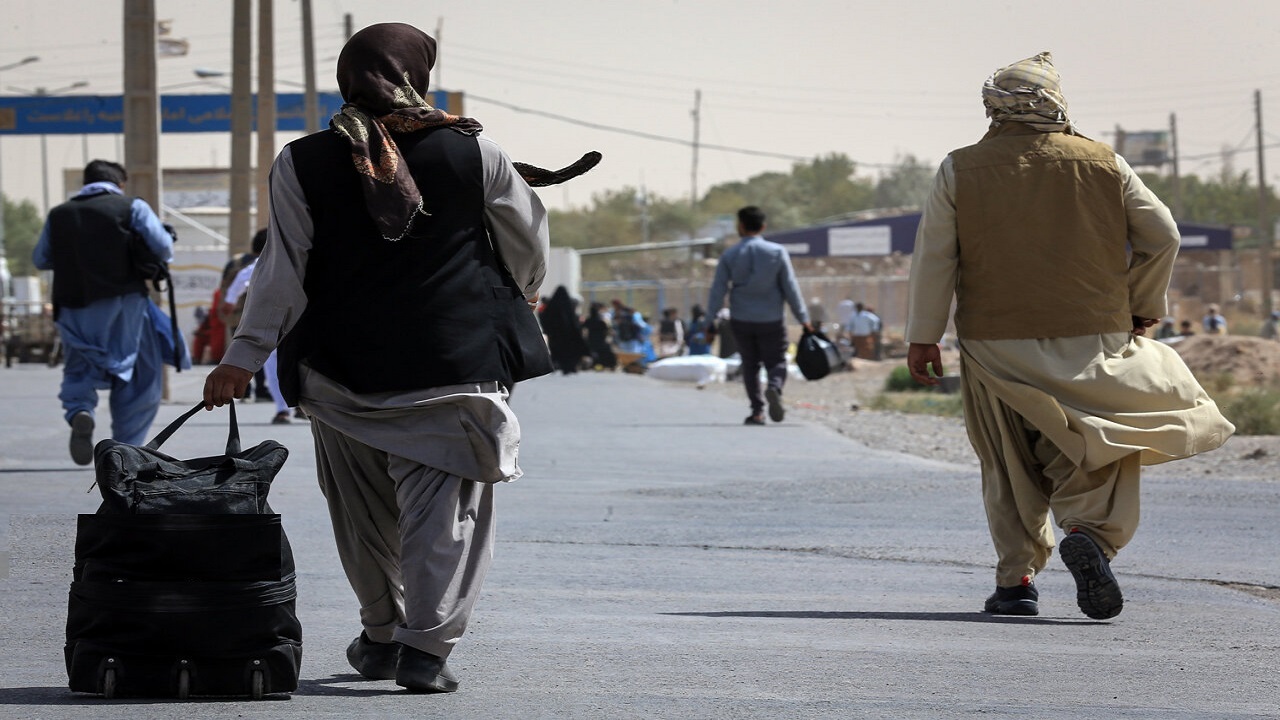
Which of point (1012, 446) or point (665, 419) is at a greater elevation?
point (1012, 446)

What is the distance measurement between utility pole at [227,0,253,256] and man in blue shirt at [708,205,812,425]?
13707mm

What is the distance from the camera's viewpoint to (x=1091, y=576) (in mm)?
5512

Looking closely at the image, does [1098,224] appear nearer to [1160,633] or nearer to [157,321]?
[1160,633]

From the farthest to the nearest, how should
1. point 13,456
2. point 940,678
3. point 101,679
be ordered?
point 13,456 → point 940,678 → point 101,679

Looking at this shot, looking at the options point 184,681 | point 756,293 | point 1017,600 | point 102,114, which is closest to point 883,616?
point 1017,600

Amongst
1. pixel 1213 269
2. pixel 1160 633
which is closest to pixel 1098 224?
pixel 1160 633

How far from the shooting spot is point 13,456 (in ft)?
38.1

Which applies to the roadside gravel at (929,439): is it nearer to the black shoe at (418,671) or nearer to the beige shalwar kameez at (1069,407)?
the beige shalwar kameez at (1069,407)

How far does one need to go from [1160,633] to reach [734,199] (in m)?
141

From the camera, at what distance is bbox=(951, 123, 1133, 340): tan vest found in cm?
574

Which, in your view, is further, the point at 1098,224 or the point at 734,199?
the point at 734,199

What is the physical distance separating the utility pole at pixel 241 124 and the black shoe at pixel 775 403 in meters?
13.6

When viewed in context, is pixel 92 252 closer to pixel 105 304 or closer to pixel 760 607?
pixel 105 304

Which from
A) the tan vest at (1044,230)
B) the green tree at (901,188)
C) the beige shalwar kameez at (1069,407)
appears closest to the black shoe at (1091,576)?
the beige shalwar kameez at (1069,407)
